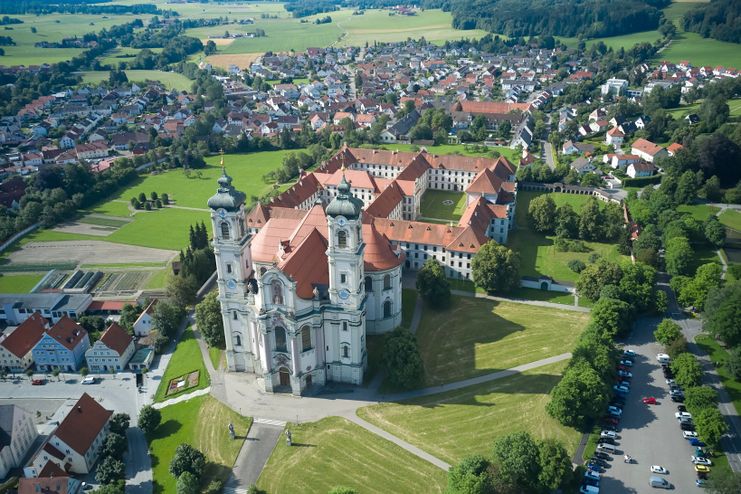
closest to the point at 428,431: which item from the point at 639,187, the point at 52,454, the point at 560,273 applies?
the point at 52,454

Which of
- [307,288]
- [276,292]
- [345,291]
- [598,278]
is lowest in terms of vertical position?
[598,278]

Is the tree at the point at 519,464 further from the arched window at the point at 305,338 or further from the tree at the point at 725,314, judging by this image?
the tree at the point at 725,314

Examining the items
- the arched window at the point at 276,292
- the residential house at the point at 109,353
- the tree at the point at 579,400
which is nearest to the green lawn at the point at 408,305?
the arched window at the point at 276,292

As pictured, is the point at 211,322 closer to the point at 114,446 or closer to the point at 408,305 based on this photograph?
the point at 114,446

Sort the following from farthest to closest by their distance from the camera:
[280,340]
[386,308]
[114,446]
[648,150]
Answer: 1. [648,150]
2. [386,308]
3. [280,340]
4. [114,446]

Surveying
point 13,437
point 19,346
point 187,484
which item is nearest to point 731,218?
point 187,484

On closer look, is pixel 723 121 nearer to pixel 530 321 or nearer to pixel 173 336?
pixel 530 321
